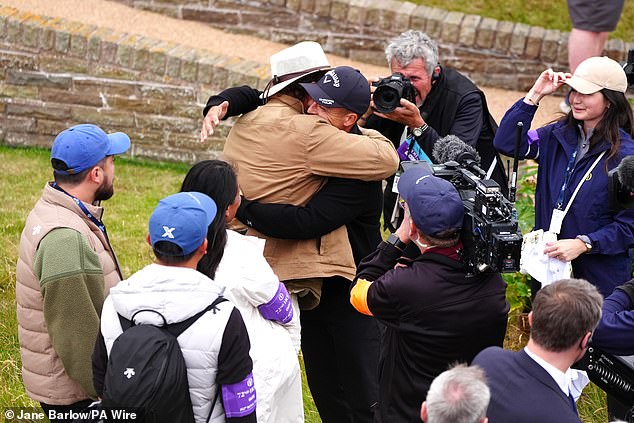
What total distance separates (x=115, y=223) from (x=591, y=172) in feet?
13.6

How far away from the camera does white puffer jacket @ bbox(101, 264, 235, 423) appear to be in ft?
9.84

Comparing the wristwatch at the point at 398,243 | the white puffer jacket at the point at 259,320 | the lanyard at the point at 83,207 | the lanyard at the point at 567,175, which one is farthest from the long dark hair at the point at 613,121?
the lanyard at the point at 83,207

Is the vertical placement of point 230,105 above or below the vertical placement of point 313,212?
above

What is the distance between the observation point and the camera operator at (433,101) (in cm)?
Answer: 504

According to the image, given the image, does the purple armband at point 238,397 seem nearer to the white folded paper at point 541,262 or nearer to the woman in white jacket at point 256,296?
the woman in white jacket at point 256,296

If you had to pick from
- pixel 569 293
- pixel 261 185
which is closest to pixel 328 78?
pixel 261 185

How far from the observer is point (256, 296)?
345 cm

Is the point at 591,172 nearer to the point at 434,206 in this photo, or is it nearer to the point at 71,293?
the point at 434,206

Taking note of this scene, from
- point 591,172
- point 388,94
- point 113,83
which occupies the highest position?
point 388,94

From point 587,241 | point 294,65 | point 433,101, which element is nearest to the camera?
point 587,241

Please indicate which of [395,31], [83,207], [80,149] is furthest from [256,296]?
[395,31]

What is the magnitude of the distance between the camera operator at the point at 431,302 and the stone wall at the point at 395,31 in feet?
19.1

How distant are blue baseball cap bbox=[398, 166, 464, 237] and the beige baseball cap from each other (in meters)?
1.19

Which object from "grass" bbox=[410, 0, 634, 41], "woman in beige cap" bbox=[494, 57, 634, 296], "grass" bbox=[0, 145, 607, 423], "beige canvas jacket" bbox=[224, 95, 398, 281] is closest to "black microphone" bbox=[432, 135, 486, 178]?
"beige canvas jacket" bbox=[224, 95, 398, 281]
